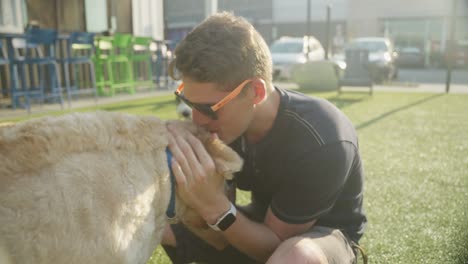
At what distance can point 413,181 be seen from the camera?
4.18m

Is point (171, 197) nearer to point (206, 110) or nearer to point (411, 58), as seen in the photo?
point (206, 110)

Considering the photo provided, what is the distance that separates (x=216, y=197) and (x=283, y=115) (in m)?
0.53

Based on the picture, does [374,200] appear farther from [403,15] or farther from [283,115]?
[403,15]

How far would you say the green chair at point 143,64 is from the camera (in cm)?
1140

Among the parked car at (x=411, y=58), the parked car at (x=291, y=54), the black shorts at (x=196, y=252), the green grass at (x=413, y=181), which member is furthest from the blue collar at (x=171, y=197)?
the parked car at (x=411, y=58)

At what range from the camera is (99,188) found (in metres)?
1.36

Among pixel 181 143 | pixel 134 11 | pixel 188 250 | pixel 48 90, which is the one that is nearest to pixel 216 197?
pixel 181 143

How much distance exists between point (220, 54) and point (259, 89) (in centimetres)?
23

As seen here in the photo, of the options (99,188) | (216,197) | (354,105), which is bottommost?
(354,105)

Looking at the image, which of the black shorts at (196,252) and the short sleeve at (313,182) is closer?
the short sleeve at (313,182)

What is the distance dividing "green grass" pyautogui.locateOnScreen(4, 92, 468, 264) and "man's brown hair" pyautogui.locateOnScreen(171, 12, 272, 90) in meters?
1.40

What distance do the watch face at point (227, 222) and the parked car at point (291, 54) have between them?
583 inches

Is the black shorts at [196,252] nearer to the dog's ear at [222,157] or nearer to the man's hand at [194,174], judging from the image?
the man's hand at [194,174]

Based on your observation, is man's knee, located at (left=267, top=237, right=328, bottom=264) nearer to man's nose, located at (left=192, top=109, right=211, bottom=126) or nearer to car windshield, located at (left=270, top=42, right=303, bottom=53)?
man's nose, located at (left=192, top=109, right=211, bottom=126)
